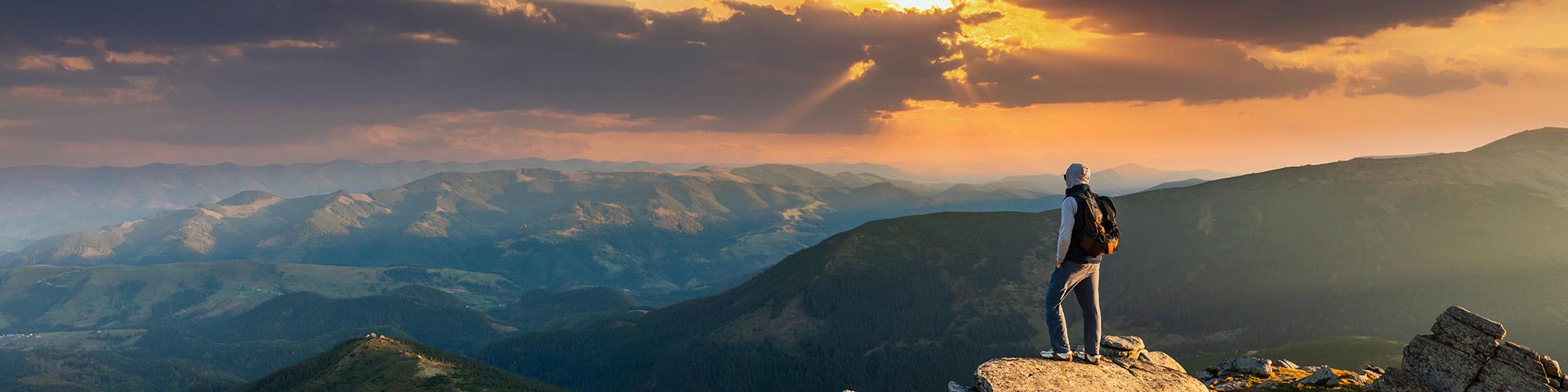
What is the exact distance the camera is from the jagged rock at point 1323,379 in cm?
3169

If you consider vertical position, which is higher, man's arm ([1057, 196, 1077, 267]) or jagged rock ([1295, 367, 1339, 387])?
man's arm ([1057, 196, 1077, 267])

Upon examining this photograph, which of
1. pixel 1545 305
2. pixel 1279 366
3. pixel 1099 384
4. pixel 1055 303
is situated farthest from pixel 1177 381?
pixel 1545 305

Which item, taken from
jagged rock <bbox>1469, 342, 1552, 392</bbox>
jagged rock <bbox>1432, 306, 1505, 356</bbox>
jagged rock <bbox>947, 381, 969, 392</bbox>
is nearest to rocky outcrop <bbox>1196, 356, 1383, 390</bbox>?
jagged rock <bbox>1432, 306, 1505, 356</bbox>

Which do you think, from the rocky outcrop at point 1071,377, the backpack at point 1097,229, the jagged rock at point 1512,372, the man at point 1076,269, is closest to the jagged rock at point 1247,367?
the jagged rock at point 1512,372

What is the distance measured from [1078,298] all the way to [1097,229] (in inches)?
136

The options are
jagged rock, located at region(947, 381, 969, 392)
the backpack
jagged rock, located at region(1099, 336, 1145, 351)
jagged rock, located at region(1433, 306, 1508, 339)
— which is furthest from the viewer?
jagged rock, located at region(1099, 336, 1145, 351)

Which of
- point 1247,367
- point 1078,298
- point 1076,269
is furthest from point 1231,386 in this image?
point 1076,269

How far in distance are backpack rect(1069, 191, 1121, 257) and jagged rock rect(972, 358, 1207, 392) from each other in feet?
14.5

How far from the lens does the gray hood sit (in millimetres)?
22094

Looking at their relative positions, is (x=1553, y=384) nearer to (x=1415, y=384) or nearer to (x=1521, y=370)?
(x=1521, y=370)

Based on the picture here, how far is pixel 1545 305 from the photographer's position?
613ft

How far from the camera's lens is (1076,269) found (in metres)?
22.4

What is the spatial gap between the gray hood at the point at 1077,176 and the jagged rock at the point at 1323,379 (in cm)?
2140

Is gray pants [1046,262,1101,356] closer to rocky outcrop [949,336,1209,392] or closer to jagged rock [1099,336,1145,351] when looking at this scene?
rocky outcrop [949,336,1209,392]
